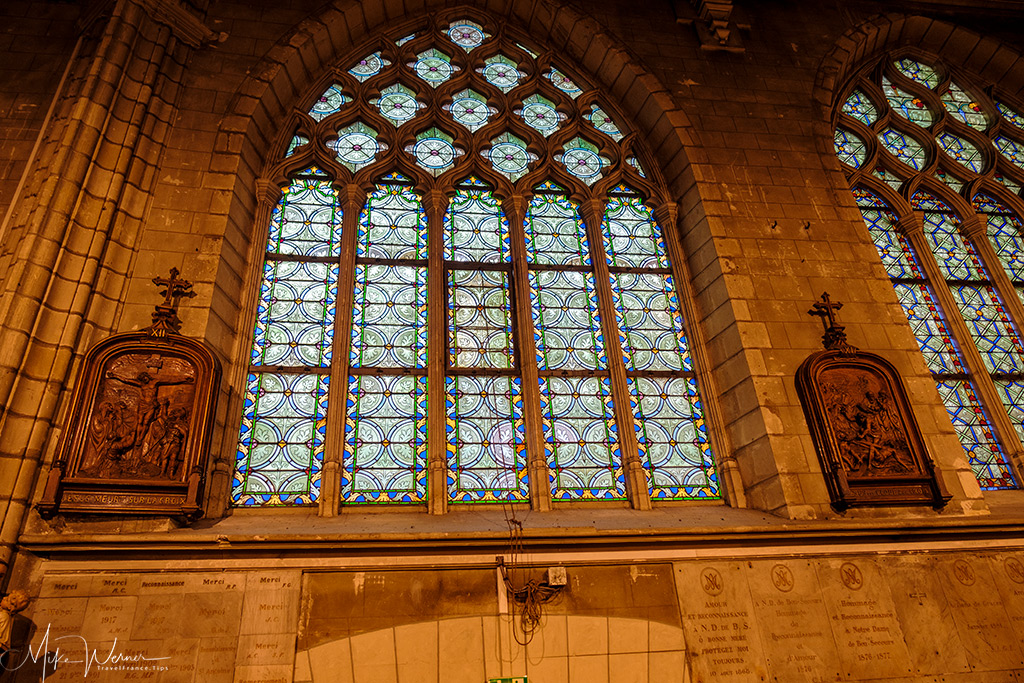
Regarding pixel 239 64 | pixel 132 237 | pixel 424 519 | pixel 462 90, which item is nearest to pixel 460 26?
pixel 462 90

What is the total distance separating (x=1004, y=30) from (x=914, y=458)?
6835mm

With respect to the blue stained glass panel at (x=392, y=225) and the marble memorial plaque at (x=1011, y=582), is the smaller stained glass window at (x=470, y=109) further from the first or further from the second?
the marble memorial plaque at (x=1011, y=582)

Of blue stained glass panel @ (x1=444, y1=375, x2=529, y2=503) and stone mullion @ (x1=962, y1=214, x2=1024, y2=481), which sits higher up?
stone mullion @ (x1=962, y1=214, x2=1024, y2=481)

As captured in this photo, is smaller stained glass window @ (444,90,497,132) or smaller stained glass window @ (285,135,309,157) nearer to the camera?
smaller stained glass window @ (285,135,309,157)

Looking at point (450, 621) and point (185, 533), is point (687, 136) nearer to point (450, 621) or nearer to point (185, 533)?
point (450, 621)

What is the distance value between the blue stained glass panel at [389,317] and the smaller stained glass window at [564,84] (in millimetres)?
3004

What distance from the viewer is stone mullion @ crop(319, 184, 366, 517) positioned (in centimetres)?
545

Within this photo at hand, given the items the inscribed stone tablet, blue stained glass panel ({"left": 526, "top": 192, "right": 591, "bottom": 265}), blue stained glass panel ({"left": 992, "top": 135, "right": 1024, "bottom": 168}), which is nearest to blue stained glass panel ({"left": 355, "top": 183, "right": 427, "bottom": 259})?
blue stained glass panel ({"left": 526, "top": 192, "right": 591, "bottom": 265})

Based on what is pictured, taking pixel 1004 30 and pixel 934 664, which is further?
pixel 1004 30

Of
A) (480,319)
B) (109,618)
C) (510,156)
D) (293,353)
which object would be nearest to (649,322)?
(480,319)

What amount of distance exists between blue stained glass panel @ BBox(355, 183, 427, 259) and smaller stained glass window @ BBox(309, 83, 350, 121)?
1.08m

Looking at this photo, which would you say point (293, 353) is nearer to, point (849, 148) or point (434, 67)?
point (434, 67)

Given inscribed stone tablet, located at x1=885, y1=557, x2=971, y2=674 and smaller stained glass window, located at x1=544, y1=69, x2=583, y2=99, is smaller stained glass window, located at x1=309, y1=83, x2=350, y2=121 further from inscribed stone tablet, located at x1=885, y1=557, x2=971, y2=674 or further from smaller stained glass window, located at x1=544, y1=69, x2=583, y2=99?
inscribed stone tablet, located at x1=885, y1=557, x2=971, y2=674

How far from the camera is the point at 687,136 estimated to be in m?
7.34
